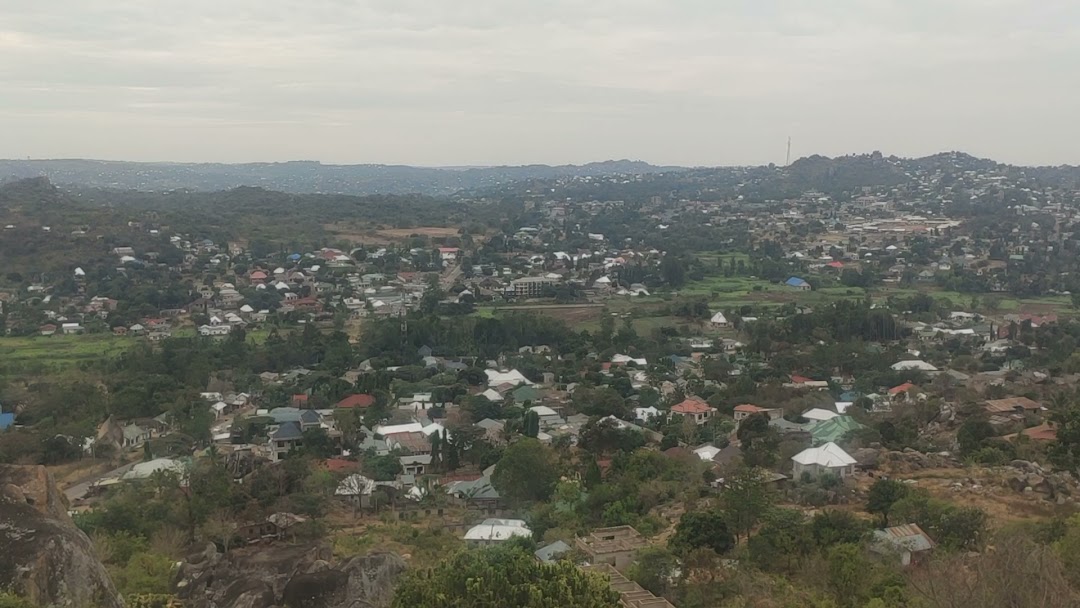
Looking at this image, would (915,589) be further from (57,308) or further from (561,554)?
(57,308)

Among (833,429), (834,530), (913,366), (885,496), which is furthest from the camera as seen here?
(913,366)

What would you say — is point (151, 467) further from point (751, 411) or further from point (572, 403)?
point (751, 411)

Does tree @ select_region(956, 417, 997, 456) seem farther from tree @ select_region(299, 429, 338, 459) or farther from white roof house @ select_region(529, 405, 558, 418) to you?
tree @ select_region(299, 429, 338, 459)

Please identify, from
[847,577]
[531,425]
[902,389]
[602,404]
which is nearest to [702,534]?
[847,577]

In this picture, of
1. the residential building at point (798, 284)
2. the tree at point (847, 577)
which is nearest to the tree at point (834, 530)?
the tree at point (847, 577)

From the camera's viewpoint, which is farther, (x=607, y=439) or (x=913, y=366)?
(x=913, y=366)
